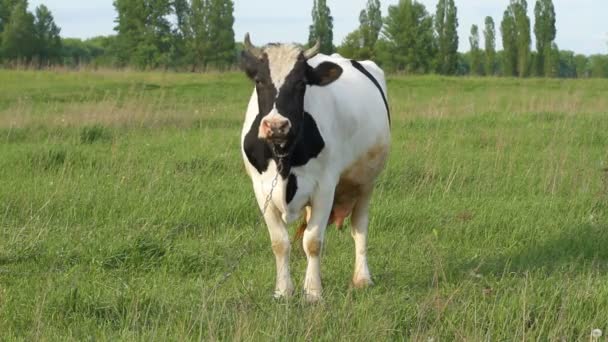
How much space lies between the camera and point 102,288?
4871mm

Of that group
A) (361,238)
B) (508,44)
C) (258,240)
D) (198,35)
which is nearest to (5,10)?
(198,35)

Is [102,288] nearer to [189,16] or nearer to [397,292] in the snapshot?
[397,292]

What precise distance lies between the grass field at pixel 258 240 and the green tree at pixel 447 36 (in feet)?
143

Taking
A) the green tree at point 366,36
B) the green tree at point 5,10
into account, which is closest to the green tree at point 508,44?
the green tree at point 366,36

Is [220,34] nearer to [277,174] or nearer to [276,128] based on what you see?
[277,174]

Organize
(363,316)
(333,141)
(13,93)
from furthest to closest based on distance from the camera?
(13,93), (333,141), (363,316)

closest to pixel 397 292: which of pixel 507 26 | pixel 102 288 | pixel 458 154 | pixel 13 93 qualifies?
pixel 102 288

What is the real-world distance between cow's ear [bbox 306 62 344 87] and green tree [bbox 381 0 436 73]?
152 feet

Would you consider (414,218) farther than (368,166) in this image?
Yes

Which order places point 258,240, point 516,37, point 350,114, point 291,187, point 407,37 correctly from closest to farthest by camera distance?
point 291,187 → point 350,114 → point 258,240 → point 407,37 → point 516,37

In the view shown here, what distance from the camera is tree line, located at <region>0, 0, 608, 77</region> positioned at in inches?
1809

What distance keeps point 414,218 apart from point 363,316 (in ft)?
9.61

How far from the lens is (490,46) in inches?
2616

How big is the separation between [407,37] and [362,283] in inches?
1874
